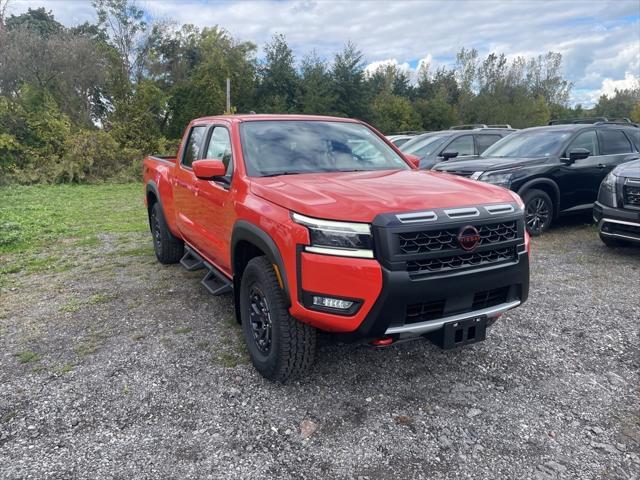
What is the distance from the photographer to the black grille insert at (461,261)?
269cm

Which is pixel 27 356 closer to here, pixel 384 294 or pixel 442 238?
pixel 384 294

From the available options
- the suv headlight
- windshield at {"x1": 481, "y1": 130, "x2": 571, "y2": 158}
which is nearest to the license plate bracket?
the suv headlight

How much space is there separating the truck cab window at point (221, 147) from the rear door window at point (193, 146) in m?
0.32

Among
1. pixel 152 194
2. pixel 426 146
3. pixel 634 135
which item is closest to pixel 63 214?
pixel 152 194

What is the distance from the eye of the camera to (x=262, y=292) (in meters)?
3.14

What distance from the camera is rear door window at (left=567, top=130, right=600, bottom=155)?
25.6 ft

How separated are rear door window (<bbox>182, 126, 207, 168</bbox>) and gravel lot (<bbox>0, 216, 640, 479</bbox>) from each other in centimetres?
150

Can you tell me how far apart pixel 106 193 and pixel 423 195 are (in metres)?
12.8

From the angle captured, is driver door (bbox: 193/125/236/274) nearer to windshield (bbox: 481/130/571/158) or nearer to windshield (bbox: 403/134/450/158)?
windshield (bbox: 481/130/571/158)

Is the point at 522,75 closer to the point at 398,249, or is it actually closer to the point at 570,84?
the point at 570,84

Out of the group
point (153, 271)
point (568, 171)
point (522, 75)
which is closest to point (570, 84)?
point (522, 75)

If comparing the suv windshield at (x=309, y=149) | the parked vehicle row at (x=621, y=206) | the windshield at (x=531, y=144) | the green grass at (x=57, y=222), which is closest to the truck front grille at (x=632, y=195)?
the parked vehicle row at (x=621, y=206)

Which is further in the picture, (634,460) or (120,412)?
(120,412)

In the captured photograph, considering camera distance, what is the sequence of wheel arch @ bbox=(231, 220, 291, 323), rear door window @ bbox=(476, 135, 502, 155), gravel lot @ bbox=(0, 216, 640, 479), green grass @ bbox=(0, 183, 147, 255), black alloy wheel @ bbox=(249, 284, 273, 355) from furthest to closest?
rear door window @ bbox=(476, 135, 502, 155), green grass @ bbox=(0, 183, 147, 255), black alloy wheel @ bbox=(249, 284, 273, 355), wheel arch @ bbox=(231, 220, 291, 323), gravel lot @ bbox=(0, 216, 640, 479)
